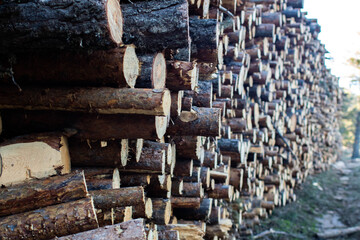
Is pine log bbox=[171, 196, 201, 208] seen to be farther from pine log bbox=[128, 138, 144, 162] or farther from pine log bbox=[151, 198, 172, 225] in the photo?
pine log bbox=[128, 138, 144, 162]

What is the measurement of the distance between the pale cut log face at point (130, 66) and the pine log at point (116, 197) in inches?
32.3

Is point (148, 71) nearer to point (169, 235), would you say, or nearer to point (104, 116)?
point (104, 116)

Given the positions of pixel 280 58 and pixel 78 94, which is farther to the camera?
pixel 280 58

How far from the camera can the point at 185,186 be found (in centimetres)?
396

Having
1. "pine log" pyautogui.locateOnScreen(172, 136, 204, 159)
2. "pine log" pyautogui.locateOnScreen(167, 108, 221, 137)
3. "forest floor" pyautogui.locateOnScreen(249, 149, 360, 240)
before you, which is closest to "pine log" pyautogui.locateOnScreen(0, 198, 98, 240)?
"pine log" pyautogui.locateOnScreen(167, 108, 221, 137)

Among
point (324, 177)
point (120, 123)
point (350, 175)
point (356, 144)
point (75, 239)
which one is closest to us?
point (75, 239)

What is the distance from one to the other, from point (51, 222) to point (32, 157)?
18.9 inches

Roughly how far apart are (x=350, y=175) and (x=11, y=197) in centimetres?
1379

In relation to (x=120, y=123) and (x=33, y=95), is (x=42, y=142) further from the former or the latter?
(x=120, y=123)

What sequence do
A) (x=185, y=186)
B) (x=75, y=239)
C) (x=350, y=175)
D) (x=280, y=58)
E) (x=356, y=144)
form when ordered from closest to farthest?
1. (x=75, y=239)
2. (x=185, y=186)
3. (x=280, y=58)
4. (x=350, y=175)
5. (x=356, y=144)

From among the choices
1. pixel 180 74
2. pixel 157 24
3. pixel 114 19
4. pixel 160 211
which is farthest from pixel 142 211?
pixel 114 19

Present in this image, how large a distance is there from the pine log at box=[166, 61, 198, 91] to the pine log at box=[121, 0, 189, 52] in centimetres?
43

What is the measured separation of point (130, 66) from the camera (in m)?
2.15

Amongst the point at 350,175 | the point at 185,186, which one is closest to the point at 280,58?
the point at 185,186
